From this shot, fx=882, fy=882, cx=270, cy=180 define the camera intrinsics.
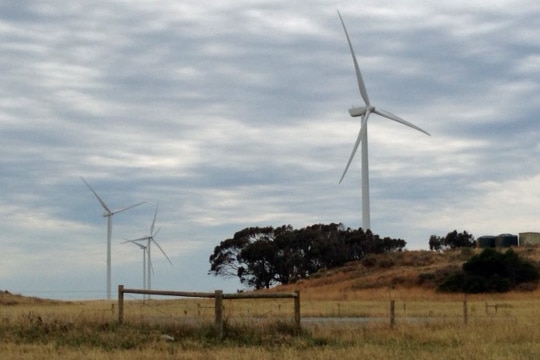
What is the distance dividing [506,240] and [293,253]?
2216 centimetres

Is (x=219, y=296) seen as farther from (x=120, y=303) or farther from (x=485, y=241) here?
(x=485, y=241)

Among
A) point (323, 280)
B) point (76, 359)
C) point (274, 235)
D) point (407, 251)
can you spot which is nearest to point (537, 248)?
point (407, 251)

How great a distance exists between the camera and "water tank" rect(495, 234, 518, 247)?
90812 mm

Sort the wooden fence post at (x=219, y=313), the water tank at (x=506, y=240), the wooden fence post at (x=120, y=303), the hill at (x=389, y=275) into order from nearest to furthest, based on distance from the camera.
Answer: the wooden fence post at (x=219, y=313) → the wooden fence post at (x=120, y=303) → the hill at (x=389, y=275) → the water tank at (x=506, y=240)

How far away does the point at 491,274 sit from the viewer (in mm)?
64938

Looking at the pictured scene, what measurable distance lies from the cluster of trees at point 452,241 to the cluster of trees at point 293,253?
15.1 meters

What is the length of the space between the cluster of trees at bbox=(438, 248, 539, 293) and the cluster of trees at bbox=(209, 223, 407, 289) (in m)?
24.1

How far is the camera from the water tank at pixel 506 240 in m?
90.8

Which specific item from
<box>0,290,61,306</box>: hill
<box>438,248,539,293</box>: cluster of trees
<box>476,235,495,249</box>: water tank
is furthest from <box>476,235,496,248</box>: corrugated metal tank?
<box>0,290,61,306</box>: hill

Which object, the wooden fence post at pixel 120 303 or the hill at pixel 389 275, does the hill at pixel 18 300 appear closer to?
the hill at pixel 389 275

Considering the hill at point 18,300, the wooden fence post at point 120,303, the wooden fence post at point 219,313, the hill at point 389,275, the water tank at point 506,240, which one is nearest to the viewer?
the wooden fence post at point 219,313

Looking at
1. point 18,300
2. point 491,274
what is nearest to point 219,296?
point 18,300

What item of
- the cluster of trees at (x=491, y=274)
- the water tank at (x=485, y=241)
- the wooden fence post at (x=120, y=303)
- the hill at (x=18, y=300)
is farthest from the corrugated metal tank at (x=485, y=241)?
the wooden fence post at (x=120, y=303)

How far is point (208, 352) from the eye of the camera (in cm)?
1786
